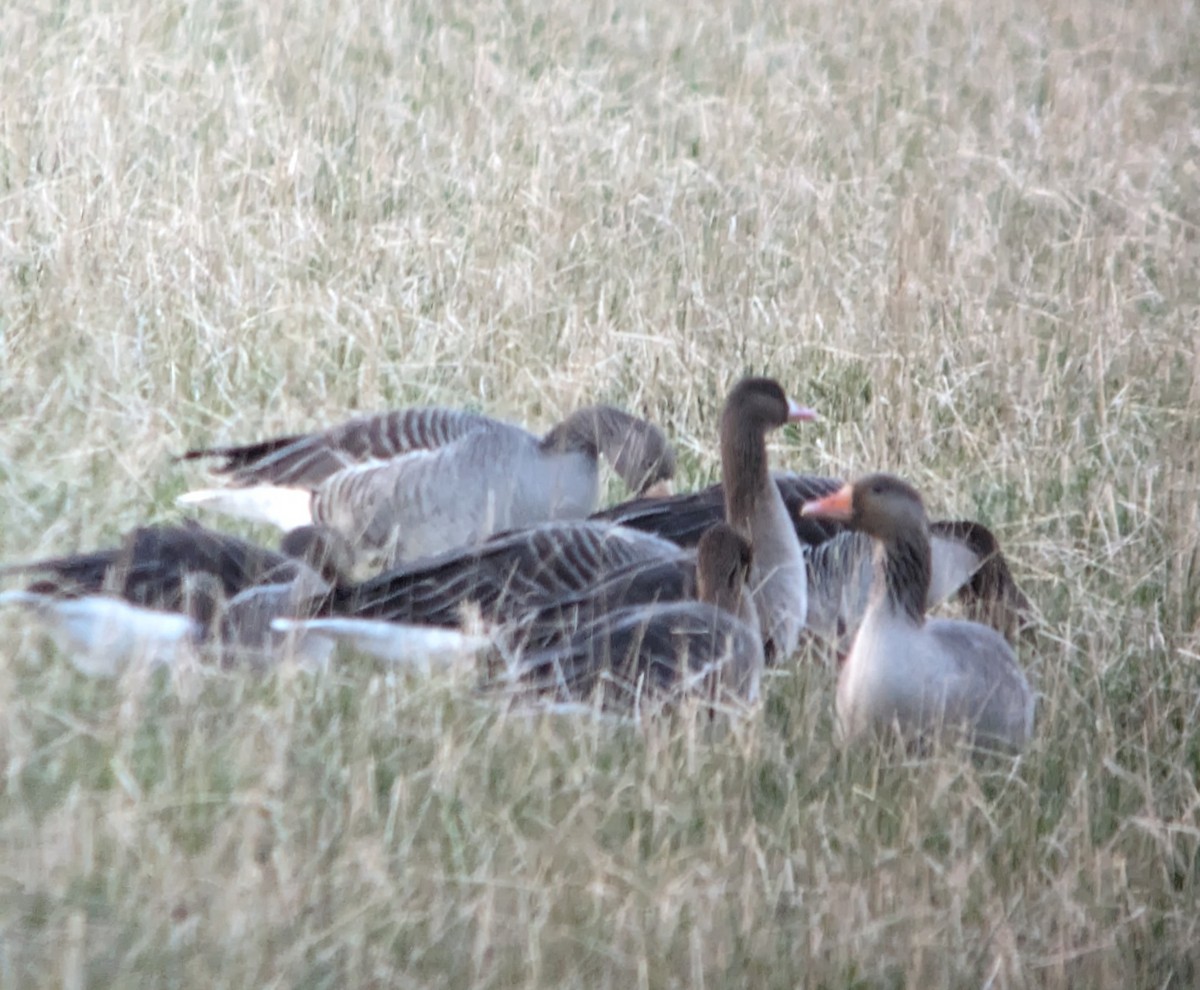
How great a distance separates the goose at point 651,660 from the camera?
4.73 meters

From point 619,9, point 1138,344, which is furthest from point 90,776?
point 619,9

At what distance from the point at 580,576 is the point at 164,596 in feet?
3.66

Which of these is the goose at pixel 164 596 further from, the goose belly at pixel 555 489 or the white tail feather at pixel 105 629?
the goose belly at pixel 555 489

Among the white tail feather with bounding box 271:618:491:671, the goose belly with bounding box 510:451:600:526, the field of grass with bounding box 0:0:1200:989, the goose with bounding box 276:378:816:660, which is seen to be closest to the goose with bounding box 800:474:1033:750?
the field of grass with bounding box 0:0:1200:989

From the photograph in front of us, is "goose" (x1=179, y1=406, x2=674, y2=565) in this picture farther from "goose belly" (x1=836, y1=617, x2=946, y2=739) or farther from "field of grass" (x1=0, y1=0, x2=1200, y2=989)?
"goose belly" (x1=836, y1=617, x2=946, y2=739)

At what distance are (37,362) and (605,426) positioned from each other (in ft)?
7.09

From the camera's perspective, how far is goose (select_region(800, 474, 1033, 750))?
4.70 meters

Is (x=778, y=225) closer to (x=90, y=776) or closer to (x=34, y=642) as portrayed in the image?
(x=34, y=642)

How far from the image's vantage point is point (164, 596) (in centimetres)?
516

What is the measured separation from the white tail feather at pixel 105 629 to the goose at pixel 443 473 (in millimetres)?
1310

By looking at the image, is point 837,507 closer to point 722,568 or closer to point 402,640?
point 722,568

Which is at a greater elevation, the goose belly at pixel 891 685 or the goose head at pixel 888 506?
the goose head at pixel 888 506

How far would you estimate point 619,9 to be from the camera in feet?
40.6

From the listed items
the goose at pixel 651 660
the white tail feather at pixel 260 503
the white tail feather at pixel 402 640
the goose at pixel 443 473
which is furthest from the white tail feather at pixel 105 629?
the goose at pixel 443 473
